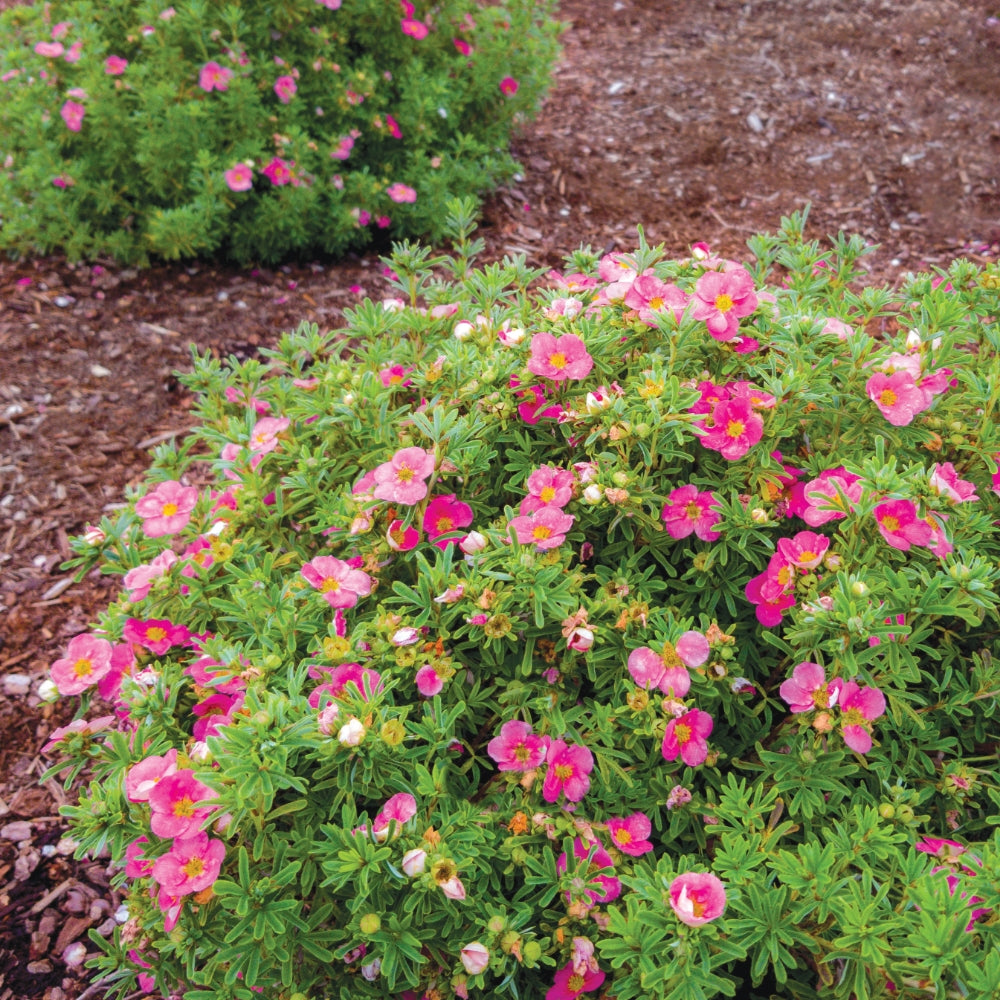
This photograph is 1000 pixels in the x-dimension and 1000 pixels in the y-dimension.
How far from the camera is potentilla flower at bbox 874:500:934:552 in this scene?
163cm

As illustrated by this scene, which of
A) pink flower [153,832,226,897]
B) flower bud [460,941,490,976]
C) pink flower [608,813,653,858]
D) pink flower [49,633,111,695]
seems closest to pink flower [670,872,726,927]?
pink flower [608,813,653,858]

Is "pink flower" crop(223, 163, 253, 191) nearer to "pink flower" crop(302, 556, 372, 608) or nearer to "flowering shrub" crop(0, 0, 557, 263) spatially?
"flowering shrub" crop(0, 0, 557, 263)

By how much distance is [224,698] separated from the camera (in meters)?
1.91

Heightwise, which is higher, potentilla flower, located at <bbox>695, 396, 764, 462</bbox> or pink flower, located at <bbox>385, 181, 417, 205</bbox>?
potentilla flower, located at <bbox>695, 396, 764, 462</bbox>

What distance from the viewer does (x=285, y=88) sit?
13.6ft

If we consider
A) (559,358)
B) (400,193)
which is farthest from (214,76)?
(559,358)

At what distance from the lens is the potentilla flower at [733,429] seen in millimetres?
1788

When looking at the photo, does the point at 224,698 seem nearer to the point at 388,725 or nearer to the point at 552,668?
the point at 388,725

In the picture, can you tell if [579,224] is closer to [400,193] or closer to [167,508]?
[400,193]

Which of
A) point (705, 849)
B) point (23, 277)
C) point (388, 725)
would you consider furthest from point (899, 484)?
point (23, 277)

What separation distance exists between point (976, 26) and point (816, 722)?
691 centimetres

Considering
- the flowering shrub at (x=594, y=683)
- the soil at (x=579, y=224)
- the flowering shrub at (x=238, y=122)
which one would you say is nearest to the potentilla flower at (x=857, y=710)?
A: the flowering shrub at (x=594, y=683)

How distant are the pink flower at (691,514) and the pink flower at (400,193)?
308 cm

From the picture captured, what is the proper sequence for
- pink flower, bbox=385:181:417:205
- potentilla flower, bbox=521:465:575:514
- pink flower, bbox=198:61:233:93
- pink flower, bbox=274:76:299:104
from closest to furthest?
potentilla flower, bbox=521:465:575:514, pink flower, bbox=198:61:233:93, pink flower, bbox=274:76:299:104, pink flower, bbox=385:181:417:205
